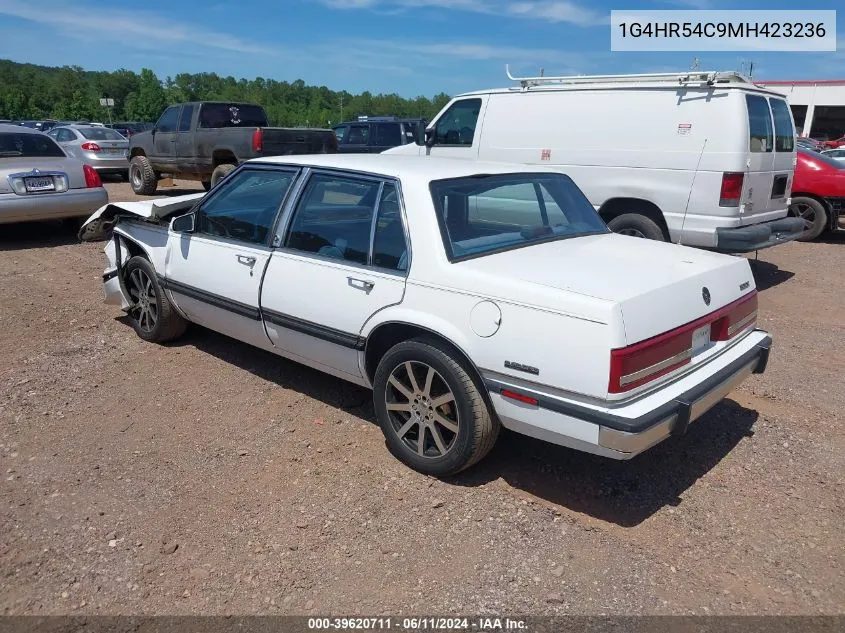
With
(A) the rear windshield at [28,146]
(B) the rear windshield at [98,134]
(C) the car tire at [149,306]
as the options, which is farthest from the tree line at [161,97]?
(C) the car tire at [149,306]

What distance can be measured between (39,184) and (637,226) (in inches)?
304

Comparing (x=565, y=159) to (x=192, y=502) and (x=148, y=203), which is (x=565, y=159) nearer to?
(x=148, y=203)

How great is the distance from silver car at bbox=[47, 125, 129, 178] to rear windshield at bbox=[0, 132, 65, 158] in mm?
7662

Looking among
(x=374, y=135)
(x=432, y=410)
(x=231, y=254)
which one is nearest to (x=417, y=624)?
(x=432, y=410)

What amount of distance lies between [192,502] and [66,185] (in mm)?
7616

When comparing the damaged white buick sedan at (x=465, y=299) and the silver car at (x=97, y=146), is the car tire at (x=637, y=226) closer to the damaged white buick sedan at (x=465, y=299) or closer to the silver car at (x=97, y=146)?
the damaged white buick sedan at (x=465, y=299)

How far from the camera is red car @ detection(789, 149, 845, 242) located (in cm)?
1030

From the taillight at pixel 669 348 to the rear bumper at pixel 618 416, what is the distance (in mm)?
102

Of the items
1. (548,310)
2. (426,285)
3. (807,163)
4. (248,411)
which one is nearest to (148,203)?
(248,411)

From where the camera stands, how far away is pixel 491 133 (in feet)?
28.6

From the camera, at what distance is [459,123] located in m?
9.08

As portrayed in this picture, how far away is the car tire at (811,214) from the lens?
1060cm

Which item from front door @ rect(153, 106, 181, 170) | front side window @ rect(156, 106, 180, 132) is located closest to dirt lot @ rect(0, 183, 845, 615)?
front door @ rect(153, 106, 181, 170)

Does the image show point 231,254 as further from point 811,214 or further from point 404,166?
point 811,214
